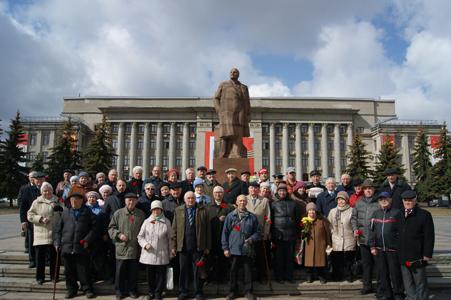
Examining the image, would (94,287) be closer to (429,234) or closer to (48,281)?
(48,281)

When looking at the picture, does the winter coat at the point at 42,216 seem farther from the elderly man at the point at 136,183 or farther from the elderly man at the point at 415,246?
the elderly man at the point at 415,246

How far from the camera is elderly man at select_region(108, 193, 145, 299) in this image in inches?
237

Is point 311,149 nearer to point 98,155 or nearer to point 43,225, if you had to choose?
point 98,155

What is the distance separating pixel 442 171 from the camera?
38219 mm

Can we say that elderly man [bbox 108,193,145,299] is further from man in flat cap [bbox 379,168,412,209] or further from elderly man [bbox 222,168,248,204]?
man in flat cap [bbox 379,168,412,209]

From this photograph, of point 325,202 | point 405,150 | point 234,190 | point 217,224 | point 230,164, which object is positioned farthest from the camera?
point 405,150

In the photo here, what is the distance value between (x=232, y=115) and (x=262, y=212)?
4689 millimetres

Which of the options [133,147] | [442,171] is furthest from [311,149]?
[133,147]

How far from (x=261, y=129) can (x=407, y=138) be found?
25.2 meters

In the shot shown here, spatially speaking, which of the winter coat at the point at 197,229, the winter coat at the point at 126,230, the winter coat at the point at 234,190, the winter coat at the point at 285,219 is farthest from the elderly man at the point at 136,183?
the winter coat at the point at 285,219

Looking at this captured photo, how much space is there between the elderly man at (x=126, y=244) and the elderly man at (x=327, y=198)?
353cm

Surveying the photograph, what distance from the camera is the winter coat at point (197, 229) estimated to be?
19.6 ft

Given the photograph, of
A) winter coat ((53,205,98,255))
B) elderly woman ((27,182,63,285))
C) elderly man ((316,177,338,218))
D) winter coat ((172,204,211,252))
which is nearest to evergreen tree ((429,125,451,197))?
elderly man ((316,177,338,218))

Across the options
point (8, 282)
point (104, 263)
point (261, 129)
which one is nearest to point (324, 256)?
point (104, 263)
